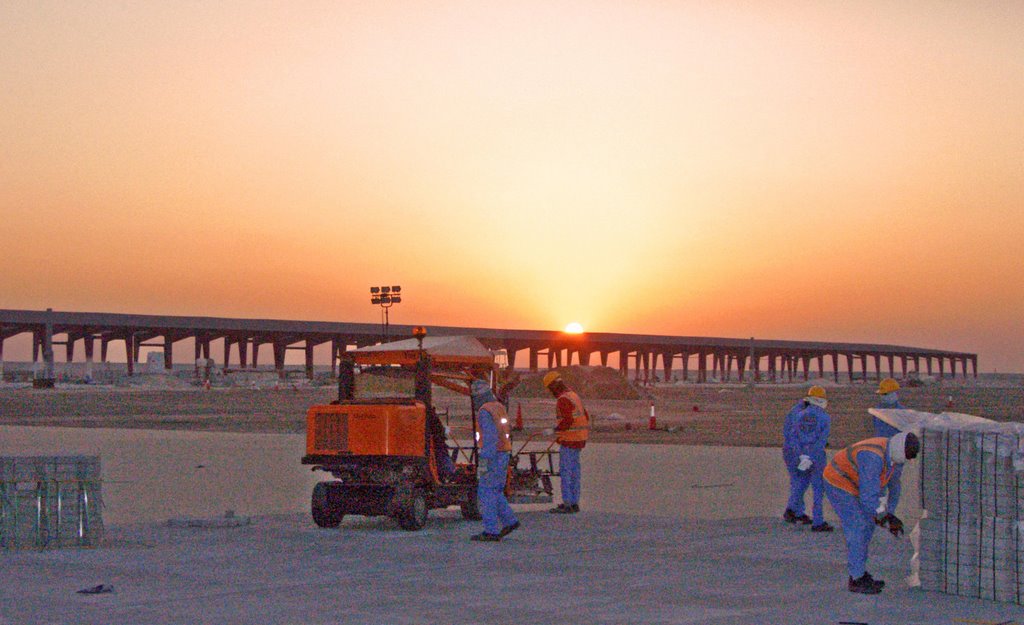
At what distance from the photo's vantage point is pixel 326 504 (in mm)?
15680

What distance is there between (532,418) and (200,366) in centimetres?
8933

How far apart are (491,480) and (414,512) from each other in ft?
4.79

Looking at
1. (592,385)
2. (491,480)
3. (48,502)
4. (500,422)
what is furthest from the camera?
(592,385)

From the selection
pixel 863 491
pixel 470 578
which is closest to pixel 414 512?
pixel 470 578

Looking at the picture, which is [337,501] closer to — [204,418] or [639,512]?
[639,512]

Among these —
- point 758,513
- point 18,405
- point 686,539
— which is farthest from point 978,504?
point 18,405

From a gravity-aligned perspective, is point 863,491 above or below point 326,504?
above

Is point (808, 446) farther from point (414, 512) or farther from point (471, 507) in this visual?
point (414, 512)

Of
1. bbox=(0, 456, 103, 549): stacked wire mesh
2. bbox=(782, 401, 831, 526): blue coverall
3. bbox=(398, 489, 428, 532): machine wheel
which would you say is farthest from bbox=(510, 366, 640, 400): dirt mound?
bbox=(0, 456, 103, 549): stacked wire mesh

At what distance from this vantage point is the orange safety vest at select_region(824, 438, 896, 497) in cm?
1080

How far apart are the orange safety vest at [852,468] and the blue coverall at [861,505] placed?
0.13ft

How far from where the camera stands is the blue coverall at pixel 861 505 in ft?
35.2

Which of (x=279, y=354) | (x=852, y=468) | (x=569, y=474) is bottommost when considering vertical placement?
(x=279, y=354)

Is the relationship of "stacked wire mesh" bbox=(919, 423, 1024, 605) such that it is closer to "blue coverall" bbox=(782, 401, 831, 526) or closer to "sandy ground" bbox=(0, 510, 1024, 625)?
"sandy ground" bbox=(0, 510, 1024, 625)
